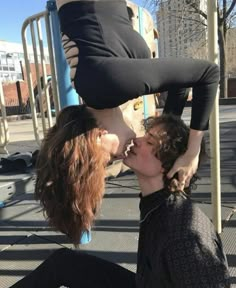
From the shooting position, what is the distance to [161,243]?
1068mm

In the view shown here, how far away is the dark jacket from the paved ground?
108 centimetres

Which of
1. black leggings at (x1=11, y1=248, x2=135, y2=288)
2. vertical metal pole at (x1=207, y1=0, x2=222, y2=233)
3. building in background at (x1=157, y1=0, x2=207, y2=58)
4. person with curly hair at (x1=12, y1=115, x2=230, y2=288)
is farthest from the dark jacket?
building in background at (x1=157, y1=0, x2=207, y2=58)

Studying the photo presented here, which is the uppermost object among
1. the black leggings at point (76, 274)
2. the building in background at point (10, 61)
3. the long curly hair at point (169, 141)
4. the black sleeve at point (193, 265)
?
the building in background at point (10, 61)

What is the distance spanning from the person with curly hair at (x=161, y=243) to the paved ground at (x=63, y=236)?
0.76m

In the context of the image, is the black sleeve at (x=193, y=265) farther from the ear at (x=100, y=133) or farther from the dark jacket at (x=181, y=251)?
the ear at (x=100, y=133)

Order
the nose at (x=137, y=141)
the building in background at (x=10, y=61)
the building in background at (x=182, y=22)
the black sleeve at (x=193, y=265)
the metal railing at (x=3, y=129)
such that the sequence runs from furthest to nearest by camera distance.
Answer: the building in background at (x=10, y=61), the building in background at (x=182, y=22), the metal railing at (x=3, y=129), the nose at (x=137, y=141), the black sleeve at (x=193, y=265)

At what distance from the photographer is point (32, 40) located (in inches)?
121

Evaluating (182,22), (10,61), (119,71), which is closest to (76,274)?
(119,71)

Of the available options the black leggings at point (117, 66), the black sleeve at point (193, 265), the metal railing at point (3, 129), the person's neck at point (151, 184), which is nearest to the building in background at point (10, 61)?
the metal railing at point (3, 129)

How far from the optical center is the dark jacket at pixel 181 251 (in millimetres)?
991

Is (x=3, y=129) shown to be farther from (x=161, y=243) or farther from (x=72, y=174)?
(x=161, y=243)

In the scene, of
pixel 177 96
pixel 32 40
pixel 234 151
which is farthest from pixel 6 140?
pixel 234 151

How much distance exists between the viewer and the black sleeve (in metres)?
0.99

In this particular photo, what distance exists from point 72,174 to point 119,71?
39cm
